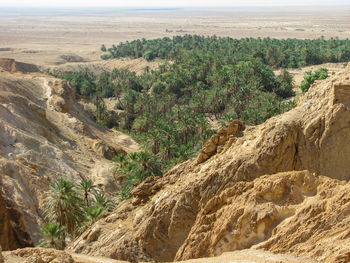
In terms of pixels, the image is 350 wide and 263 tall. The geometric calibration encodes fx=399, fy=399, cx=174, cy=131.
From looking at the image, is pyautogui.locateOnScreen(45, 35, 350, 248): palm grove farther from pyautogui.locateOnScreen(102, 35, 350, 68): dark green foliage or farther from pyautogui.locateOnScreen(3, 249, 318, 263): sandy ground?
pyautogui.locateOnScreen(3, 249, 318, 263): sandy ground

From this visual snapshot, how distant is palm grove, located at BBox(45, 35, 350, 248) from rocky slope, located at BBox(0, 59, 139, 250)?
334 centimetres

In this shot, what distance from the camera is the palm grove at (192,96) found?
1677 inches

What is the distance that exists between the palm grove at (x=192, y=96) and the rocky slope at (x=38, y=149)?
10.9ft

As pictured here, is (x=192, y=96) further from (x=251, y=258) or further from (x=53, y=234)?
(x=251, y=258)

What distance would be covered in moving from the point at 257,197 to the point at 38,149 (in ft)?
102

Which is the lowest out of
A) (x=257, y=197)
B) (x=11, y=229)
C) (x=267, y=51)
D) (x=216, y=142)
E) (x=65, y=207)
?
(x=11, y=229)

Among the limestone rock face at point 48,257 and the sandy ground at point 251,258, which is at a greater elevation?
the sandy ground at point 251,258

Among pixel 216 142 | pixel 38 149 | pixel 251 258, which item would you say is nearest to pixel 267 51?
pixel 38 149

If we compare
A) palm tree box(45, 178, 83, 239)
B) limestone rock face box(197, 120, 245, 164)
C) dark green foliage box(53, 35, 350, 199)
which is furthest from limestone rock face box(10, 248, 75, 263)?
dark green foliage box(53, 35, 350, 199)

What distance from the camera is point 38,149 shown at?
39.9 metres

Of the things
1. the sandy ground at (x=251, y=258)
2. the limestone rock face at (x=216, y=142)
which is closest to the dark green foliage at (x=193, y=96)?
the limestone rock face at (x=216, y=142)

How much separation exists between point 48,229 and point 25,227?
5.19 m

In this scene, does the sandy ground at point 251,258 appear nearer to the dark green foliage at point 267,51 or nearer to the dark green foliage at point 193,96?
the dark green foliage at point 193,96

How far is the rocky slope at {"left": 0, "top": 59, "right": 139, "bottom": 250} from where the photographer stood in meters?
27.9
